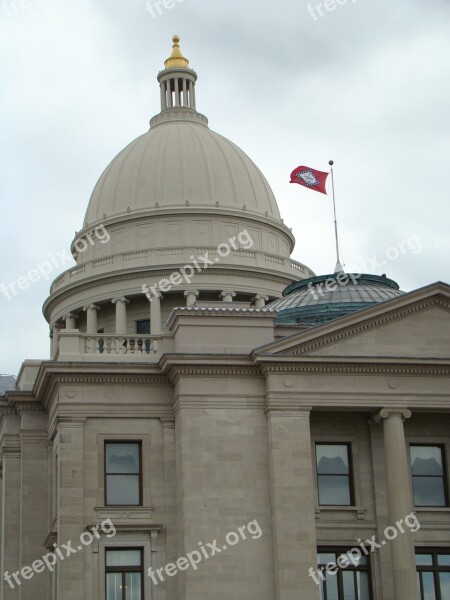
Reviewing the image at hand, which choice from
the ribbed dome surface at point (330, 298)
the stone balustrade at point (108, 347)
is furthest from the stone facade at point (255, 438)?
the ribbed dome surface at point (330, 298)

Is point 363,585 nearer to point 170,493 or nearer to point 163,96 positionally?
point 170,493

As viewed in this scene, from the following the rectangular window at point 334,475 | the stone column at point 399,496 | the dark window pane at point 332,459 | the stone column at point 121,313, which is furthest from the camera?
the stone column at point 121,313

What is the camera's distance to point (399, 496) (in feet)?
141

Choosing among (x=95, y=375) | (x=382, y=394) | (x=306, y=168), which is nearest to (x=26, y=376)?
(x=95, y=375)

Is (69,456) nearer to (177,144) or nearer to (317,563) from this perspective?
(317,563)

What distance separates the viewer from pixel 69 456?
43.5 m

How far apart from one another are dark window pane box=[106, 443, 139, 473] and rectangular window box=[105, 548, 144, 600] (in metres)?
2.70

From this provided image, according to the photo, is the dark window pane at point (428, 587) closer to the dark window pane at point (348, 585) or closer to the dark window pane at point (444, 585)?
the dark window pane at point (444, 585)

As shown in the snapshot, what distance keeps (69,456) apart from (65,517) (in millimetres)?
2003

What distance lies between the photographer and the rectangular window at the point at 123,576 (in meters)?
42.9

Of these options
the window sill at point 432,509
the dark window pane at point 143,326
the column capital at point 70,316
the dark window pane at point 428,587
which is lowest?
the dark window pane at point 428,587

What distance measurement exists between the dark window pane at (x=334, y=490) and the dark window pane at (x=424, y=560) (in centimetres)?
292

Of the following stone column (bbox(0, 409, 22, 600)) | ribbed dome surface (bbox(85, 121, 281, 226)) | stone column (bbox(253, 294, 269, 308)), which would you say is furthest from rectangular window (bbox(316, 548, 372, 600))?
ribbed dome surface (bbox(85, 121, 281, 226))

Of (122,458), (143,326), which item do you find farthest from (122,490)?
(143,326)
